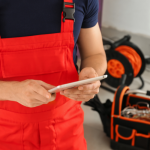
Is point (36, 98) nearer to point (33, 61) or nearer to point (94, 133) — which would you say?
point (33, 61)

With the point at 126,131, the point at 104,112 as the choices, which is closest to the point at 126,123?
the point at 126,131

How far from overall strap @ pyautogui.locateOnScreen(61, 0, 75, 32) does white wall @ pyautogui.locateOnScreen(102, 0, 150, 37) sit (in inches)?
58.0

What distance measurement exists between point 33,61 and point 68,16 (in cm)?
23

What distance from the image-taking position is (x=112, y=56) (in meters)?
2.06

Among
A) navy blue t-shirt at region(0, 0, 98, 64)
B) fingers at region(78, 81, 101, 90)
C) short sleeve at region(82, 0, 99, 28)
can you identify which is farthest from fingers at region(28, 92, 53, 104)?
short sleeve at region(82, 0, 99, 28)

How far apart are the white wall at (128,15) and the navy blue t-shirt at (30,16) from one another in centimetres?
141

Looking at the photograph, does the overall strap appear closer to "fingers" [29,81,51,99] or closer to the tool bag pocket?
"fingers" [29,81,51,99]

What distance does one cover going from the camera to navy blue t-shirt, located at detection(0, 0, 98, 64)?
753 millimetres

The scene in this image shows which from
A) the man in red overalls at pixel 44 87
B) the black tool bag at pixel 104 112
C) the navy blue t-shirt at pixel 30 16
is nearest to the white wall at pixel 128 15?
the black tool bag at pixel 104 112

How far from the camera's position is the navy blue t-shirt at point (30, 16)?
2.47 ft

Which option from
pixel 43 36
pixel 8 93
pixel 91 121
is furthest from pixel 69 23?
pixel 91 121

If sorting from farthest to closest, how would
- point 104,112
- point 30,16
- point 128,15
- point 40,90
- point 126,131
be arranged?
point 128,15, point 104,112, point 126,131, point 30,16, point 40,90

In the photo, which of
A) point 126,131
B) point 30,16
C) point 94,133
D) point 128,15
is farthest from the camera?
point 128,15

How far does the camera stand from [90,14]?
3.05ft
